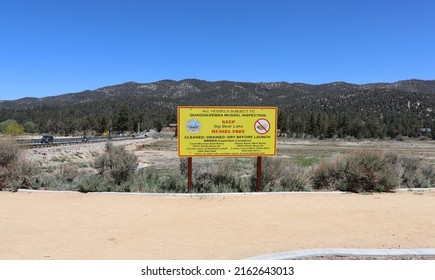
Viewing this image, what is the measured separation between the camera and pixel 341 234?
776 centimetres

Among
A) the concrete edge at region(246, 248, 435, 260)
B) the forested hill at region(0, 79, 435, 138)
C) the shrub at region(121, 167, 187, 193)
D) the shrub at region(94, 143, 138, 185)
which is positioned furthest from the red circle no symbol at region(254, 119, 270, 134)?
the forested hill at region(0, 79, 435, 138)

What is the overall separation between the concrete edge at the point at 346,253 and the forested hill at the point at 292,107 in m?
115

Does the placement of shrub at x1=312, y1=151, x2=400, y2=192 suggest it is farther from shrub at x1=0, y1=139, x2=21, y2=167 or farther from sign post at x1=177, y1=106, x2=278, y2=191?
shrub at x1=0, y1=139, x2=21, y2=167

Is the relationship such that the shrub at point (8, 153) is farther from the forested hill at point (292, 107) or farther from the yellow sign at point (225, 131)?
the forested hill at point (292, 107)

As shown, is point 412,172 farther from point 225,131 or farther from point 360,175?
point 225,131

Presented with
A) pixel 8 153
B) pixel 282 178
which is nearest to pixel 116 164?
pixel 8 153

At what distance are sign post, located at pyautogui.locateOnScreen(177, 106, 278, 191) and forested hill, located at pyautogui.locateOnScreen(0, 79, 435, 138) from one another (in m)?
107

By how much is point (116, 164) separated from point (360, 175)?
8246 millimetres

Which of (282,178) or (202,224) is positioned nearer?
(202,224)

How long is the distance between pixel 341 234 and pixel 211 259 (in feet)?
9.40

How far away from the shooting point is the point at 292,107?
497 ft

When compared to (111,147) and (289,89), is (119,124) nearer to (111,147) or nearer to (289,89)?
(289,89)

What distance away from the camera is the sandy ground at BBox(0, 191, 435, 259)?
677 cm

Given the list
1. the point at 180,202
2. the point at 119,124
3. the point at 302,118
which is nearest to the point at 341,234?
the point at 180,202
